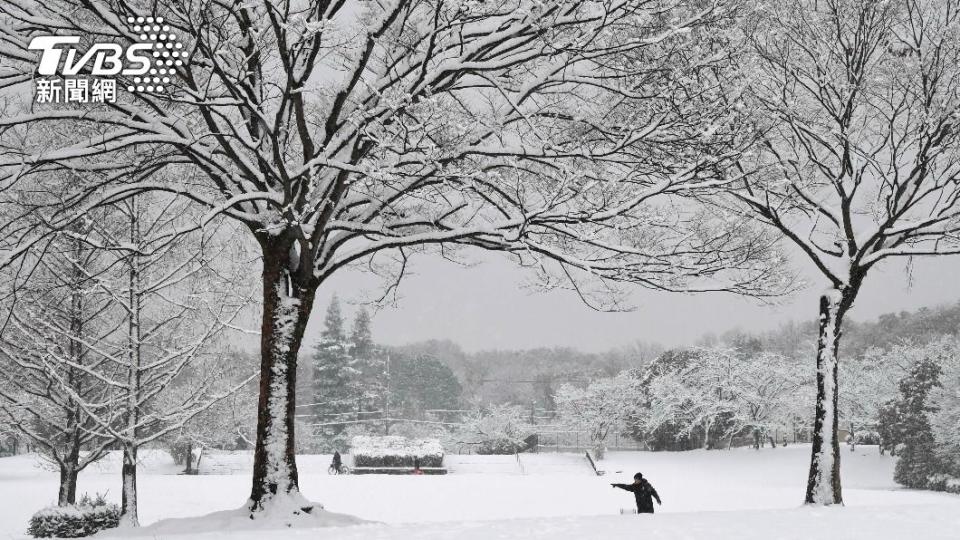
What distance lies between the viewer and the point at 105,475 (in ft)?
108

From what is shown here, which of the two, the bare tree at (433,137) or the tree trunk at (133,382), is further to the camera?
the tree trunk at (133,382)

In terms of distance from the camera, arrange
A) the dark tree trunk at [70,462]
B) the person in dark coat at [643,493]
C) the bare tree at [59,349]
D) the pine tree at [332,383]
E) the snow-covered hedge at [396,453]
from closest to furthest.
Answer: the person in dark coat at [643,493], the bare tree at [59,349], the dark tree trunk at [70,462], the snow-covered hedge at [396,453], the pine tree at [332,383]

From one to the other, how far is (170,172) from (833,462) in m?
11.7

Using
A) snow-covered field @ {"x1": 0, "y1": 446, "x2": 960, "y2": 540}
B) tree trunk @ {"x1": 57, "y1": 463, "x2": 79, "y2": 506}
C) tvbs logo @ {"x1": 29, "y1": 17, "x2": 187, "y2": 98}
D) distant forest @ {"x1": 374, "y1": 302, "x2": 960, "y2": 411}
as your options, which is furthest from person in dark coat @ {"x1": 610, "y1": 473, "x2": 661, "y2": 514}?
distant forest @ {"x1": 374, "y1": 302, "x2": 960, "y2": 411}

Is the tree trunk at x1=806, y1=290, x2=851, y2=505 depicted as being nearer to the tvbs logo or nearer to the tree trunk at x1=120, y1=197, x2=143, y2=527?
the tvbs logo

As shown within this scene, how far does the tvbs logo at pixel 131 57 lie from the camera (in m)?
7.40

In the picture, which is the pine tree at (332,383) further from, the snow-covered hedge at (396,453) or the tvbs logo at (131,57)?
the tvbs logo at (131,57)

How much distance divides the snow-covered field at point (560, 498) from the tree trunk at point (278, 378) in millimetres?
882

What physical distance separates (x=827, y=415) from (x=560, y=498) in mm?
14615

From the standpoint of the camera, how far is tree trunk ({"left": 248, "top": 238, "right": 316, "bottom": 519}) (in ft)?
26.8

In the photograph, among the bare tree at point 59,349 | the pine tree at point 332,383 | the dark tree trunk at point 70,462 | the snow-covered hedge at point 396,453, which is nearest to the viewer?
the bare tree at point 59,349

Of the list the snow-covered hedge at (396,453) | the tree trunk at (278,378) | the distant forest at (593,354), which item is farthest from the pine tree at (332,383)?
the tree trunk at (278,378)

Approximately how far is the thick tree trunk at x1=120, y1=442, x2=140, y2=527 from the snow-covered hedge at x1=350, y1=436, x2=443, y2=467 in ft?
86.8

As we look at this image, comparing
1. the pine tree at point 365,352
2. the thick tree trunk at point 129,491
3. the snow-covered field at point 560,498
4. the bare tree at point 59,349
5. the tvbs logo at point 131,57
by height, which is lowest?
the snow-covered field at point 560,498
